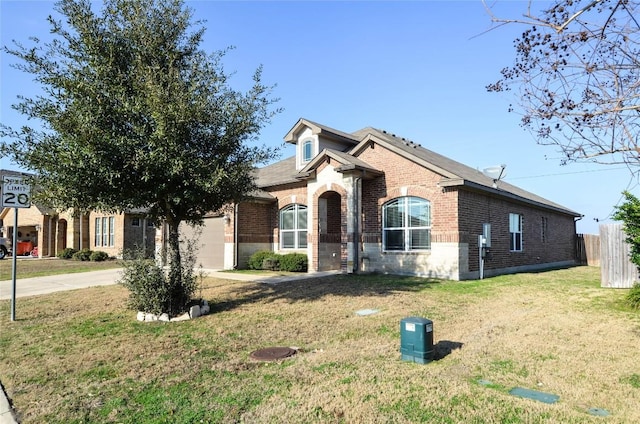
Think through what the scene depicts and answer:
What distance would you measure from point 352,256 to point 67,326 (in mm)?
10209

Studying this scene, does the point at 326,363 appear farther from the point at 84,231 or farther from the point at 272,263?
the point at 84,231

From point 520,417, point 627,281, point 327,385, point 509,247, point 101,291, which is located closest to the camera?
point 520,417

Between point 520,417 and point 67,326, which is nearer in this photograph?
point 520,417

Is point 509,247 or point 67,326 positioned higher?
point 509,247

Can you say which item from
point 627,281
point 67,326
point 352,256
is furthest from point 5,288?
point 627,281

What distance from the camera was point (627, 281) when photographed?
1225 centimetres

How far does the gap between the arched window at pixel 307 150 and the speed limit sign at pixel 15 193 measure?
12.0 m

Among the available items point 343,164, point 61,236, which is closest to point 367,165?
point 343,164

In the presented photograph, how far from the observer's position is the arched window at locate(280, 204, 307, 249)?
1933cm

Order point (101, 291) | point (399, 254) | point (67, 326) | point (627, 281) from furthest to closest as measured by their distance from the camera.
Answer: point (399, 254), point (101, 291), point (627, 281), point (67, 326)

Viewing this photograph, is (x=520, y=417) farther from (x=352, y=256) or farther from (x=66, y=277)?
(x=66, y=277)

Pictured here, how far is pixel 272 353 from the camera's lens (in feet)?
21.2

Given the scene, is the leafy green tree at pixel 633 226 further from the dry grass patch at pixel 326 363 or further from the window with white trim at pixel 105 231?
the window with white trim at pixel 105 231

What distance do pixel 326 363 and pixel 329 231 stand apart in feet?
41.6
